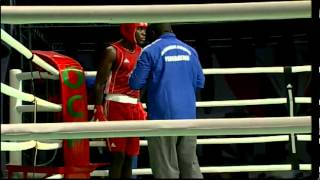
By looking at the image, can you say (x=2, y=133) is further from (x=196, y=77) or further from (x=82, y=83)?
(x=82, y=83)

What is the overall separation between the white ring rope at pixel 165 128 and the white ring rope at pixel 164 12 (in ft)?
0.82

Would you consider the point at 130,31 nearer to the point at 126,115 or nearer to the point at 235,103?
the point at 126,115

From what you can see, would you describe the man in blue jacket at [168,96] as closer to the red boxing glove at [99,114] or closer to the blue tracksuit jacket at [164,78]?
the blue tracksuit jacket at [164,78]

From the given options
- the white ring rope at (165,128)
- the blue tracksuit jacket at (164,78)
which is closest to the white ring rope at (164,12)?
the white ring rope at (165,128)

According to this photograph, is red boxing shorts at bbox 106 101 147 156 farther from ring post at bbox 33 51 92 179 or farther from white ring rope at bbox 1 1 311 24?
white ring rope at bbox 1 1 311 24

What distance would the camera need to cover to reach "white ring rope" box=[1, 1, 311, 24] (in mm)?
1330

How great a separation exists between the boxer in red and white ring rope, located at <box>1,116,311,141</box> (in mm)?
1610

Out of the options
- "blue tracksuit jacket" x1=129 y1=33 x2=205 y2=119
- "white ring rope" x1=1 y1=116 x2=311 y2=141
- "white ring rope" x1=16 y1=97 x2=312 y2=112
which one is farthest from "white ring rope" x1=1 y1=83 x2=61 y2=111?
"white ring rope" x1=1 y1=116 x2=311 y2=141

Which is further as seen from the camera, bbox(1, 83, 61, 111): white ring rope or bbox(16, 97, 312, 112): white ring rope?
bbox(16, 97, 312, 112): white ring rope

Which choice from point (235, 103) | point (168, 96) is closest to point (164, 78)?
point (168, 96)

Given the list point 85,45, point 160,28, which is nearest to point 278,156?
point 85,45

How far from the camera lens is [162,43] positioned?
2418 mm

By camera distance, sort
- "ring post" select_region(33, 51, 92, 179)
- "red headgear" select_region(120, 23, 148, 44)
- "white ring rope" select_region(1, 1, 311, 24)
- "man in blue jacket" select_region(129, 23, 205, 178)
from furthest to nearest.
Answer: "ring post" select_region(33, 51, 92, 179), "red headgear" select_region(120, 23, 148, 44), "man in blue jacket" select_region(129, 23, 205, 178), "white ring rope" select_region(1, 1, 311, 24)

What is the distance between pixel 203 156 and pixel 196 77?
316 centimetres
